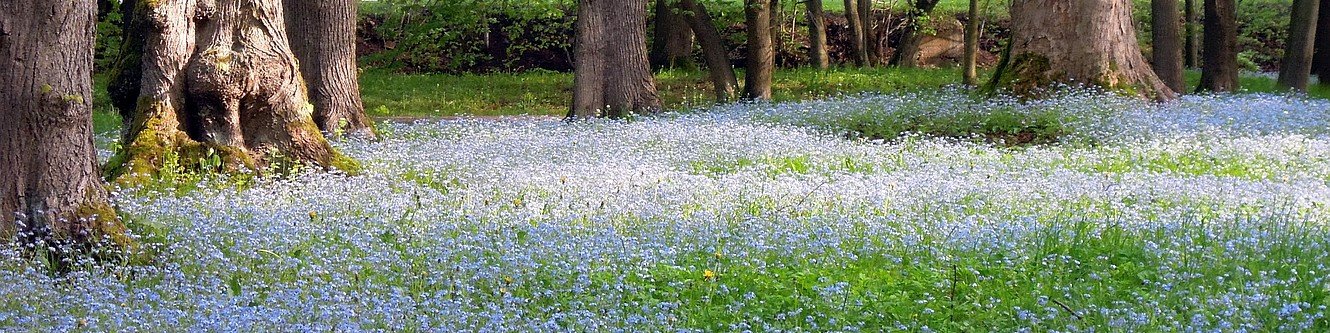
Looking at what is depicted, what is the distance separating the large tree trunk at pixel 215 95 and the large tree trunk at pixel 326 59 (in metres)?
3.12

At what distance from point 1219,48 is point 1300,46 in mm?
1371

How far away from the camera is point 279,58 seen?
→ 349 inches

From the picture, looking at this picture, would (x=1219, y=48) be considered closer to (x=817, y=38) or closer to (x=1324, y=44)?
(x=1324, y=44)

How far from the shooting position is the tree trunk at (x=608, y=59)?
14.3 m

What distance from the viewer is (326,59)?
40.0 ft

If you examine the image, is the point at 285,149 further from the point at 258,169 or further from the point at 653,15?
the point at 653,15

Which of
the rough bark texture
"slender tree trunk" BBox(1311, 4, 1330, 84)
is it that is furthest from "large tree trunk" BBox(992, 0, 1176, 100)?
"slender tree trunk" BBox(1311, 4, 1330, 84)

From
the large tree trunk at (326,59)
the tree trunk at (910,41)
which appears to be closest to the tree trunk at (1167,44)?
the tree trunk at (910,41)

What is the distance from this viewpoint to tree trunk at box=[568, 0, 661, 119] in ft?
46.9

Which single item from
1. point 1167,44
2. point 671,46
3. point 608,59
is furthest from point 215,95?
point 671,46

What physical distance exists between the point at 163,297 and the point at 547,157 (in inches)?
190

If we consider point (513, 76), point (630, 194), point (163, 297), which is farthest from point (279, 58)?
point (513, 76)

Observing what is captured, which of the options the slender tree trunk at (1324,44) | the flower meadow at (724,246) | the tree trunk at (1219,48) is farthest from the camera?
the slender tree trunk at (1324,44)

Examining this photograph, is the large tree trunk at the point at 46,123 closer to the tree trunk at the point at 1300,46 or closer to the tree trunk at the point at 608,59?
the tree trunk at the point at 608,59
